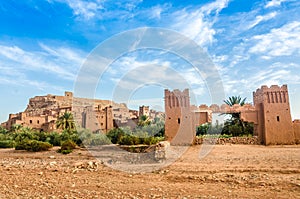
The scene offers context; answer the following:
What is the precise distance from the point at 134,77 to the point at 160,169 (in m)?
7.41

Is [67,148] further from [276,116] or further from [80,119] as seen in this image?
[80,119]

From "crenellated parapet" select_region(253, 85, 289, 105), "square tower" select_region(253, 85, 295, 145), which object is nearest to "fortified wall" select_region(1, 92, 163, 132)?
"square tower" select_region(253, 85, 295, 145)

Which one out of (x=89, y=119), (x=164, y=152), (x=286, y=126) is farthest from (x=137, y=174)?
(x=89, y=119)

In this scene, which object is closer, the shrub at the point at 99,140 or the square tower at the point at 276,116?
the square tower at the point at 276,116

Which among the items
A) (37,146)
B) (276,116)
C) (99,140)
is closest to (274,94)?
(276,116)

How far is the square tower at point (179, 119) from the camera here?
66.9 feet

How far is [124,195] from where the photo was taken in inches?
259

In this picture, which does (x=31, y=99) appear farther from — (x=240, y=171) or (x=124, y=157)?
(x=240, y=171)

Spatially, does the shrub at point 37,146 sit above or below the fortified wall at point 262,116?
below

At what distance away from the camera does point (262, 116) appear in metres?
21.0

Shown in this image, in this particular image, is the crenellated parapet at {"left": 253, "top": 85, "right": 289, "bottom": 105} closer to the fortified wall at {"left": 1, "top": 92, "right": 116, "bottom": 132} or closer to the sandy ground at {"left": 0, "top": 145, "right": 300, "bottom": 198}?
the sandy ground at {"left": 0, "top": 145, "right": 300, "bottom": 198}

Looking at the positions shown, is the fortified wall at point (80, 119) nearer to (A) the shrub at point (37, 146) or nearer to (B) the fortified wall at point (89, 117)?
(B) the fortified wall at point (89, 117)

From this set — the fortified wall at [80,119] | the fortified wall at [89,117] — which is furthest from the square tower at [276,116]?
the fortified wall at [80,119]

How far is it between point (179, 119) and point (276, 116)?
7789mm
